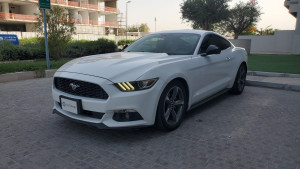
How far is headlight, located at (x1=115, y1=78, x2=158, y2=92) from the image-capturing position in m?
2.94

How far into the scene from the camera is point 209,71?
4.30 m

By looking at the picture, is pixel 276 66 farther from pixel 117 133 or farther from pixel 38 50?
pixel 38 50

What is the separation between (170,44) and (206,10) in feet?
90.9

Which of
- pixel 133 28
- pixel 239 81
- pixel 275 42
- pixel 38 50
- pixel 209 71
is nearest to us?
pixel 209 71

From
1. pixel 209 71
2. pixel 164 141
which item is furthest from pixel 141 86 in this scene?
pixel 209 71

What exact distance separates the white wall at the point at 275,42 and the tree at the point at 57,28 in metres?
21.3

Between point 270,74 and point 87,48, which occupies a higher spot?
point 87,48

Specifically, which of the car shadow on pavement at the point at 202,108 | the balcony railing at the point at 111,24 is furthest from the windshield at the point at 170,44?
the balcony railing at the point at 111,24

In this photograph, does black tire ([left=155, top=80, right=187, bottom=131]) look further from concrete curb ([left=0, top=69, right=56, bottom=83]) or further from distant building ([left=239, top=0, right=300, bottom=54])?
distant building ([left=239, top=0, right=300, bottom=54])

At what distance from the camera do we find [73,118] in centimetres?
322

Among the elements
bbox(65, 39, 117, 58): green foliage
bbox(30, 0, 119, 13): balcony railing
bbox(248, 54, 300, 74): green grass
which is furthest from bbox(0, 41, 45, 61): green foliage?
bbox(30, 0, 119, 13): balcony railing

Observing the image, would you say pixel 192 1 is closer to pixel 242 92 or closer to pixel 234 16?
pixel 234 16

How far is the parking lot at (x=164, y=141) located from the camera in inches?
106

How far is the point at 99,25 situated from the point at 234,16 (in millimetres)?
25108
